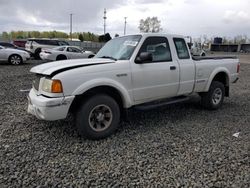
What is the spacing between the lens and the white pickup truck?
14.1ft

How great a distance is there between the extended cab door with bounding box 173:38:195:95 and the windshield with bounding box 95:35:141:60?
1.01 meters

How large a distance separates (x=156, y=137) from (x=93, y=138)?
1.10m

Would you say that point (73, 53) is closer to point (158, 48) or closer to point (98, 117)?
point (158, 48)

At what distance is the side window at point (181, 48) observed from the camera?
5.83 metres

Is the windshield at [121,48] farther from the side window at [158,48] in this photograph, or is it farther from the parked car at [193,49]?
the parked car at [193,49]

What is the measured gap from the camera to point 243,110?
22.5 feet

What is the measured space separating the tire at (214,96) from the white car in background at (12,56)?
14.2m

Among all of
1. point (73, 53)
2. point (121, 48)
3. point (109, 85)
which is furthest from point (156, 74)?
point (73, 53)

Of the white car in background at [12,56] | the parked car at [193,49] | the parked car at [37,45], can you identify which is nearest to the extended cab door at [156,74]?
the parked car at [193,49]

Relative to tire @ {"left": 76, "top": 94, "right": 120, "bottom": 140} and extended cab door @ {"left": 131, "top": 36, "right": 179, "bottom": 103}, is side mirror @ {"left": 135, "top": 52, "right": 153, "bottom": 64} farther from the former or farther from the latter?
tire @ {"left": 76, "top": 94, "right": 120, "bottom": 140}

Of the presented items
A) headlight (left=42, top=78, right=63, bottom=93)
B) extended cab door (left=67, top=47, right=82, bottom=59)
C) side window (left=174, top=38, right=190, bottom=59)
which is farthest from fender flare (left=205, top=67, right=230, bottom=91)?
extended cab door (left=67, top=47, right=82, bottom=59)

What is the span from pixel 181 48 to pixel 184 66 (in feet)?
1.40

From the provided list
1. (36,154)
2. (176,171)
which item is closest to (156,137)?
(176,171)

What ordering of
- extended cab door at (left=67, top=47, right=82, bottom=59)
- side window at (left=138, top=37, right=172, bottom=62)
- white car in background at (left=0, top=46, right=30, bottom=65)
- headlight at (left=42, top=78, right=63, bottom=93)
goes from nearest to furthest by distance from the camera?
headlight at (left=42, top=78, right=63, bottom=93)
side window at (left=138, top=37, right=172, bottom=62)
white car in background at (left=0, top=46, right=30, bottom=65)
extended cab door at (left=67, top=47, right=82, bottom=59)
